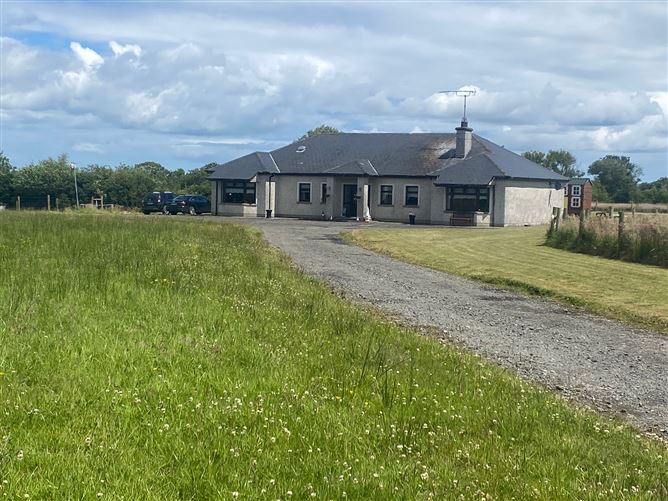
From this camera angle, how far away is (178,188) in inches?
3396

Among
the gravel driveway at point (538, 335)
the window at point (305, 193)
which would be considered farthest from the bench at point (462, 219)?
the gravel driveway at point (538, 335)

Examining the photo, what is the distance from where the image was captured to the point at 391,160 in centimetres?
5381

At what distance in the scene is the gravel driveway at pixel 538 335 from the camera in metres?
8.45

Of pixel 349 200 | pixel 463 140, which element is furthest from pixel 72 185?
pixel 463 140

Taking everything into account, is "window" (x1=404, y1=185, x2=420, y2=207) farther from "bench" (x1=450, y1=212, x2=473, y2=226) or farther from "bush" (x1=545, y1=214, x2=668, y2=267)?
"bush" (x1=545, y1=214, x2=668, y2=267)

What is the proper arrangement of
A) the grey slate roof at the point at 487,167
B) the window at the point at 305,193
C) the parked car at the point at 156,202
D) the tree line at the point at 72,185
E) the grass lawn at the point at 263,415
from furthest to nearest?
1. the tree line at the point at 72,185
2. the parked car at the point at 156,202
3. the window at the point at 305,193
4. the grey slate roof at the point at 487,167
5. the grass lawn at the point at 263,415

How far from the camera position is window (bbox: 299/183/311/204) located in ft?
179

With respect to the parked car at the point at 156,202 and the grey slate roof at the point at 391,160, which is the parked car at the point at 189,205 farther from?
the grey slate roof at the point at 391,160

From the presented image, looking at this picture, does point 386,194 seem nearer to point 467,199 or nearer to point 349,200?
point 349,200

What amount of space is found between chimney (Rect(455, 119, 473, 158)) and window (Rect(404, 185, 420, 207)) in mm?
3905

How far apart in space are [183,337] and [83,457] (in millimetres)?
3296

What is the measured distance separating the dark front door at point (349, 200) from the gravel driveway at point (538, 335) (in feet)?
105

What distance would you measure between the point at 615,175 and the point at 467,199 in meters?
75.1

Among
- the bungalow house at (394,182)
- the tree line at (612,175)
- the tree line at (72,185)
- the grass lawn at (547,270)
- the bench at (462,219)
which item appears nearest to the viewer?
the grass lawn at (547,270)
